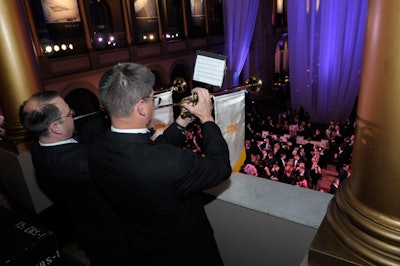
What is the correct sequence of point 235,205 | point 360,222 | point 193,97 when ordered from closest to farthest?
point 360,222, point 193,97, point 235,205

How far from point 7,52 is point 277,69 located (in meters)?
29.4

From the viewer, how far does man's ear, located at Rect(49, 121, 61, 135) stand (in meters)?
2.48

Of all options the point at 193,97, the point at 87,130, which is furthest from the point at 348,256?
the point at 87,130

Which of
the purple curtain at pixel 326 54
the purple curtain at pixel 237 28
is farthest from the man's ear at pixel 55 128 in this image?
the purple curtain at pixel 237 28

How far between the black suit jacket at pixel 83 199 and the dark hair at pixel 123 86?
93cm

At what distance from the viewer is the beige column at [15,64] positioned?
13.3ft

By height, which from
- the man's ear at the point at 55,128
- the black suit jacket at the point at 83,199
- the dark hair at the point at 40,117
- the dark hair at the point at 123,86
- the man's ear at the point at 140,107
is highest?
the dark hair at the point at 123,86

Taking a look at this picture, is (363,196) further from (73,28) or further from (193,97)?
(73,28)

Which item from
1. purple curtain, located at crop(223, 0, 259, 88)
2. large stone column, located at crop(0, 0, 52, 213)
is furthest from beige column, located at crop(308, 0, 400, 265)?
purple curtain, located at crop(223, 0, 259, 88)

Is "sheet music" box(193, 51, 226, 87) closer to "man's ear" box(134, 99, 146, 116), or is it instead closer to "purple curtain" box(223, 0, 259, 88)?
"man's ear" box(134, 99, 146, 116)

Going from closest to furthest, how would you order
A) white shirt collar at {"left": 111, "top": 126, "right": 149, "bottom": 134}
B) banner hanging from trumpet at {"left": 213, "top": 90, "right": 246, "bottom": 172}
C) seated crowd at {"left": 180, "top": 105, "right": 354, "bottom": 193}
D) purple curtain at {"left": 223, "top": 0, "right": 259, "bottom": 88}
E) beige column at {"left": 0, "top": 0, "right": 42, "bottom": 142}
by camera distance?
white shirt collar at {"left": 111, "top": 126, "right": 149, "bottom": 134} < banner hanging from trumpet at {"left": 213, "top": 90, "right": 246, "bottom": 172} < beige column at {"left": 0, "top": 0, "right": 42, "bottom": 142} < seated crowd at {"left": 180, "top": 105, "right": 354, "bottom": 193} < purple curtain at {"left": 223, "top": 0, "right": 259, "bottom": 88}

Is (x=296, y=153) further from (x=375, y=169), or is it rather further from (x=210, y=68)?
(x=375, y=169)

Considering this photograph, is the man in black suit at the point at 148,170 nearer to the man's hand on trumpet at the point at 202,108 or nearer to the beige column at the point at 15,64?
the man's hand on trumpet at the point at 202,108

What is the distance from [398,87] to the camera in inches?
52.7
